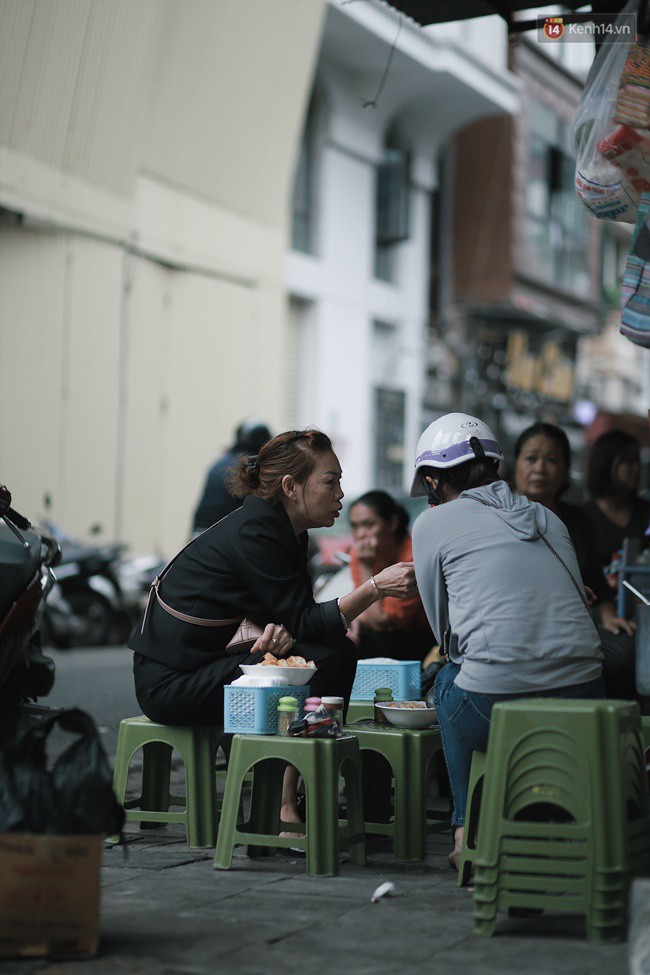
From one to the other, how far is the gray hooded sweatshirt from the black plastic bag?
1.30 meters

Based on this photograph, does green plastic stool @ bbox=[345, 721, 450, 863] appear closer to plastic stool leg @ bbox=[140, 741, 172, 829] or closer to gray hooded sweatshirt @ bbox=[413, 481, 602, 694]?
gray hooded sweatshirt @ bbox=[413, 481, 602, 694]

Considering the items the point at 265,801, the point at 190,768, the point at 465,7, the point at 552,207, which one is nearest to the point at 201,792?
the point at 190,768

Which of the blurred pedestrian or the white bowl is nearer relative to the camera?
the white bowl

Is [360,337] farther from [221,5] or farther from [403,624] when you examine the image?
[403,624]

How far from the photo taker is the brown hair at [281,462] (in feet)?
17.3

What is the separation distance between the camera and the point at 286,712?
187 inches

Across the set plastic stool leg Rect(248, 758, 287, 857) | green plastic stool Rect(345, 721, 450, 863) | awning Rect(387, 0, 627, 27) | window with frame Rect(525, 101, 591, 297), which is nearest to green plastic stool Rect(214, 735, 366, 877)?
plastic stool leg Rect(248, 758, 287, 857)

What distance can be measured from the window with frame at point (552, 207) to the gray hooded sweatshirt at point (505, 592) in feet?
73.9

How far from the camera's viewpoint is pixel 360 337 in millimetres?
21453

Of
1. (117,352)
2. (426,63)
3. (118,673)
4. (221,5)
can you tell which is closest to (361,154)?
(426,63)

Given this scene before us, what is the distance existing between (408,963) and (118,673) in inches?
349

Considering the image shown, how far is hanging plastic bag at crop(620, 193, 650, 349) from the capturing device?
498 centimetres

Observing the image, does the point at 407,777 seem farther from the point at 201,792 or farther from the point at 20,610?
the point at 20,610

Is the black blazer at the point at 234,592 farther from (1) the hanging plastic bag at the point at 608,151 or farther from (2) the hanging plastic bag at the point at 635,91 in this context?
(2) the hanging plastic bag at the point at 635,91
